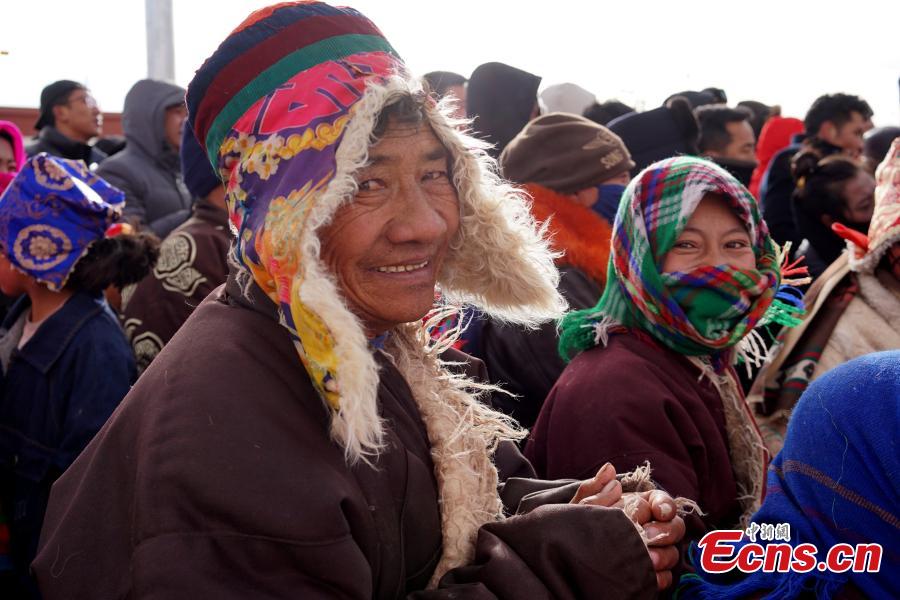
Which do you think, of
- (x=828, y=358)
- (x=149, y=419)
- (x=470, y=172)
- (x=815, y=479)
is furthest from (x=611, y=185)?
(x=149, y=419)

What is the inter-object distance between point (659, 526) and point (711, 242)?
3.72 feet

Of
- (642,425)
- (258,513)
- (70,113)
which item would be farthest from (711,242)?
(70,113)

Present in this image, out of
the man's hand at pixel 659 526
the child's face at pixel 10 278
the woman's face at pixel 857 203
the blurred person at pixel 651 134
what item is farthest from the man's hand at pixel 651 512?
the blurred person at pixel 651 134

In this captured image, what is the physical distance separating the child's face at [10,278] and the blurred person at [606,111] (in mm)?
5086

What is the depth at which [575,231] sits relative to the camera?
13.3 feet

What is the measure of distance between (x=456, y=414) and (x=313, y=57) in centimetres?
88

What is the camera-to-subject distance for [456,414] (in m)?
2.11

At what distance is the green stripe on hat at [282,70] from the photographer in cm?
182

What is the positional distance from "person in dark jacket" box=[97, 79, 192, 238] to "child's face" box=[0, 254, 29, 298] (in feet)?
5.96

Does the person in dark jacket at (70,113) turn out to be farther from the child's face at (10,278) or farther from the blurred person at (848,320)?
the blurred person at (848,320)

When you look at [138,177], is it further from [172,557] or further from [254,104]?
[172,557]

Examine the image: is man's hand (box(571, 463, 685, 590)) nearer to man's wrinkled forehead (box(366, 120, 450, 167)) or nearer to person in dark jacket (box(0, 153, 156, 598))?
man's wrinkled forehead (box(366, 120, 450, 167))

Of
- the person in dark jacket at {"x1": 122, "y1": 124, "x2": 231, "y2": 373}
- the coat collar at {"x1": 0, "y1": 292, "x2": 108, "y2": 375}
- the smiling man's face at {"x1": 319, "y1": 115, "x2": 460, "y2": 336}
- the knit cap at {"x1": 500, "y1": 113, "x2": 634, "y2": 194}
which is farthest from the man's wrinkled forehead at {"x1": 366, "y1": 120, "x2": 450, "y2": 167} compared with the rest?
the knit cap at {"x1": 500, "y1": 113, "x2": 634, "y2": 194}

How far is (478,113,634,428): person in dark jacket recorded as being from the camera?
3.60 meters
